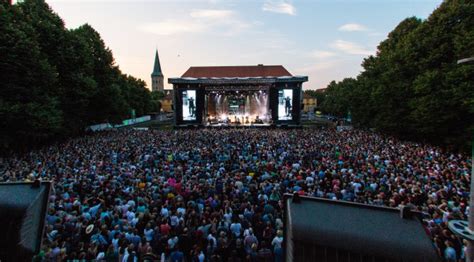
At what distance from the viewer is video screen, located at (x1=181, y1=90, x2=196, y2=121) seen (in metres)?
38.8

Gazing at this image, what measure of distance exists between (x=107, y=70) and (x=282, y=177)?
2990 cm

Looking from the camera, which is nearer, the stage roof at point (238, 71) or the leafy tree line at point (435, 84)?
the leafy tree line at point (435, 84)

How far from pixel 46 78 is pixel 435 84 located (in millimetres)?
Result: 28117

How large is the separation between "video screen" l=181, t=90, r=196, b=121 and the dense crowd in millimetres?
23031

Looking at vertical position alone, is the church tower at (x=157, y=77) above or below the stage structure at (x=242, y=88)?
above

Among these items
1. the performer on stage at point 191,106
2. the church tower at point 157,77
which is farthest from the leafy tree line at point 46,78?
the church tower at point 157,77

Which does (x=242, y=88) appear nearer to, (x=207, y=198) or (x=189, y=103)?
(x=189, y=103)

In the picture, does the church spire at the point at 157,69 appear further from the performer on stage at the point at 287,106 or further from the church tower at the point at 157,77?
the performer on stage at the point at 287,106

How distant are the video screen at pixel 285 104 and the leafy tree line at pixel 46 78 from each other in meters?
21.1

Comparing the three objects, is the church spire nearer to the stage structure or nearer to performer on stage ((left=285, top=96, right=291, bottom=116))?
the stage structure

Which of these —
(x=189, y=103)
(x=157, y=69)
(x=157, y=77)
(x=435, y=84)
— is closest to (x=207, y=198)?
(x=435, y=84)

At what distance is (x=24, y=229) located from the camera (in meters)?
1.90

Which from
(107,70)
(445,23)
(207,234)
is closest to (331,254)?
(207,234)

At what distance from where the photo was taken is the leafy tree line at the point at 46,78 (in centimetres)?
1777
